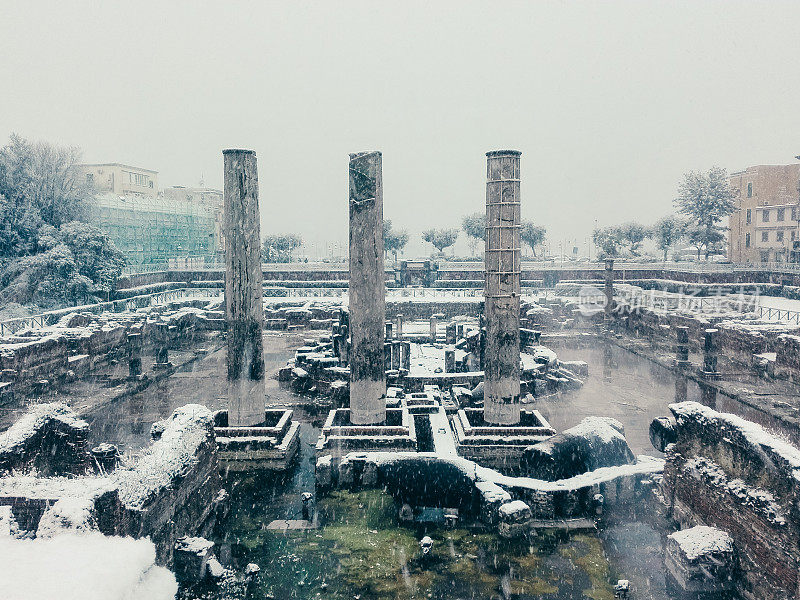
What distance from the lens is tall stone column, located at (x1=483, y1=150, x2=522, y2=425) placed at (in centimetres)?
992

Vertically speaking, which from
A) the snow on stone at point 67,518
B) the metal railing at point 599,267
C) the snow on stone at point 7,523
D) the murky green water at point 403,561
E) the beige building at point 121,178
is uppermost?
the beige building at point 121,178

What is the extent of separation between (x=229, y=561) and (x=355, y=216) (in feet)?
18.6

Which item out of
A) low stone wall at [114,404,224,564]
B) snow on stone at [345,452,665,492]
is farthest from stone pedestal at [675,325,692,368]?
low stone wall at [114,404,224,564]

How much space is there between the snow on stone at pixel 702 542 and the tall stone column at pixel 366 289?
5358 millimetres

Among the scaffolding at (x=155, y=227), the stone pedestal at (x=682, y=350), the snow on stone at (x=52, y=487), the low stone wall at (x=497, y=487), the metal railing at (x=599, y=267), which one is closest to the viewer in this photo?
the snow on stone at (x=52, y=487)

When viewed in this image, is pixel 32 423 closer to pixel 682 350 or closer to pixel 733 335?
pixel 682 350

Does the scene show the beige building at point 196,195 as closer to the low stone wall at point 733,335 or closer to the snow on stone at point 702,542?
the low stone wall at point 733,335

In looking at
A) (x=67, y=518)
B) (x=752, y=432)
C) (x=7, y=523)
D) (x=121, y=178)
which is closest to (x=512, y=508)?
(x=752, y=432)

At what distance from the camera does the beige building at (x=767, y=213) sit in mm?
39438

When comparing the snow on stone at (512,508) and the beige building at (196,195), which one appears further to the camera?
the beige building at (196,195)

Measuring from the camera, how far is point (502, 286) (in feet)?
33.2

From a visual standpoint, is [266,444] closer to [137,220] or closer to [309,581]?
[309,581]

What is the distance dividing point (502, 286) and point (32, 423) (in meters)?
7.43

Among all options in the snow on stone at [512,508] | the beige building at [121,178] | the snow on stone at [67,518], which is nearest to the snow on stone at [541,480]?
the snow on stone at [512,508]
